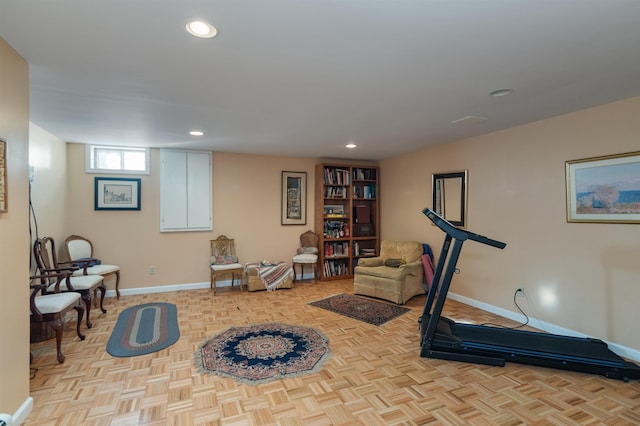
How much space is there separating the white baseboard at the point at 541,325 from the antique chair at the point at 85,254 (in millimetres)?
5005

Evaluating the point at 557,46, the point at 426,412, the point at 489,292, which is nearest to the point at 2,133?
the point at 426,412

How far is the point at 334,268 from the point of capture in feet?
19.9

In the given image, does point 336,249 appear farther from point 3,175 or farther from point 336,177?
point 3,175

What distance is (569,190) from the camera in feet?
10.6

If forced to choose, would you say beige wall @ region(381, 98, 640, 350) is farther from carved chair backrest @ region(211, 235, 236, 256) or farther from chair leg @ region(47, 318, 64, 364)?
chair leg @ region(47, 318, 64, 364)

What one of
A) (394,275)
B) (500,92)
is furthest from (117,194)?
(500,92)

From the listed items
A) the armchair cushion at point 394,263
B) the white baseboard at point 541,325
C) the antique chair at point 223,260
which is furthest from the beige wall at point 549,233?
the antique chair at point 223,260

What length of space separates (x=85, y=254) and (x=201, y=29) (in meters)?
4.29

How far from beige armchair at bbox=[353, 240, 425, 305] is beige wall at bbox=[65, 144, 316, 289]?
5.53 feet

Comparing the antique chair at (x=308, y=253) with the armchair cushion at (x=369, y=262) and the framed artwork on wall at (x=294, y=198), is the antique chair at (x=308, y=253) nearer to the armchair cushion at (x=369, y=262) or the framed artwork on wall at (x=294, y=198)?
the framed artwork on wall at (x=294, y=198)

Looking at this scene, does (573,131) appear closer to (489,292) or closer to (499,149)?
(499,149)

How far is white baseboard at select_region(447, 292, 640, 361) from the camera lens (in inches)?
111

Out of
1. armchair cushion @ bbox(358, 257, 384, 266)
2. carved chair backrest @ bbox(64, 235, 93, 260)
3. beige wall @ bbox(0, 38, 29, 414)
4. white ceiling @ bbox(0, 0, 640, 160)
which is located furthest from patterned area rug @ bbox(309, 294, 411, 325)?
carved chair backrest @ bbox(64, 235, 93, 260)

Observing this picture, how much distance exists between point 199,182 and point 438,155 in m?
3.94
